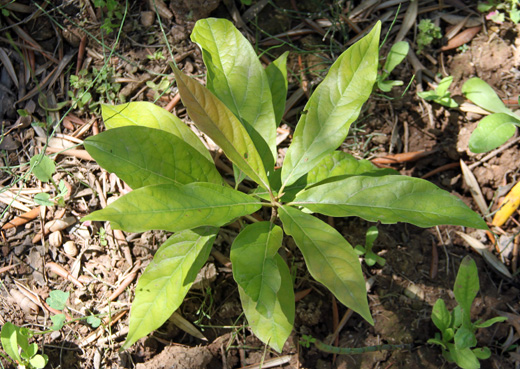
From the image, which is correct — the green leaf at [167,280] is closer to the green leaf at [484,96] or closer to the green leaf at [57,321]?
the green leaf at [57,321]

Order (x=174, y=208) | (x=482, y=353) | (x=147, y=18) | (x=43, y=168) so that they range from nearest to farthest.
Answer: (x=174, y=208)
(x=482, y=353)
(x=43, y=168)
(x=147, y=18)

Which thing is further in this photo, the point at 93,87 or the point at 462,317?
the point at 93,87

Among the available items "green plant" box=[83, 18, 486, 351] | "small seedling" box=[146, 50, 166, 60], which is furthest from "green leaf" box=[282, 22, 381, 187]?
"small seedling" box=[146, 50, 166, 60]

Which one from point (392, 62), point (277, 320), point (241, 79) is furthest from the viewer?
point (392, 62)

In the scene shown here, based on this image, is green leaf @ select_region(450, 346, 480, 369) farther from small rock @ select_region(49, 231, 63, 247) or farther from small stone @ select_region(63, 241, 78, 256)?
small rock @ select_region(49, 231, 63, 247)

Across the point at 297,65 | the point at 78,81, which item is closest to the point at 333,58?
the point at 297,65

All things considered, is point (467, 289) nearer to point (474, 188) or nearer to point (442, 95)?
point (474, 188)

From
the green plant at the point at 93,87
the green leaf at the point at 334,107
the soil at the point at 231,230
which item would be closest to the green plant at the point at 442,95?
the soil at the point at 231,230

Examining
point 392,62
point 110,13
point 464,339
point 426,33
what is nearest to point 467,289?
point 464,339
